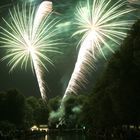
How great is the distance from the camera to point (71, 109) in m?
175

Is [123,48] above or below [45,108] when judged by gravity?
below

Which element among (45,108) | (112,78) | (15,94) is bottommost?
(112,78)

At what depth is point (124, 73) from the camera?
177ft

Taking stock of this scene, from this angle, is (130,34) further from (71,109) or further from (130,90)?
(71,109)

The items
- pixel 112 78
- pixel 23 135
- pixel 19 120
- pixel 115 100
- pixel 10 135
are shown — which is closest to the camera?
pixel 115 100

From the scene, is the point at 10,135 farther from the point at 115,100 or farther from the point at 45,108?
the point at 45,108

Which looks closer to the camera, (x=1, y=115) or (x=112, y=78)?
(x=112, y=78)

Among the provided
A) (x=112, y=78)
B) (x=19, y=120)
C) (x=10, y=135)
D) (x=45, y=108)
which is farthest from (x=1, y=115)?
(x=45, y=108)

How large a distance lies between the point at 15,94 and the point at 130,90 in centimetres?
5551

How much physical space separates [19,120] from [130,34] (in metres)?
49.9

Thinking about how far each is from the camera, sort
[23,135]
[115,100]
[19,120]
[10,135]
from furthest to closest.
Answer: [19,120]
[23,135]
[10,135]
[115,100]

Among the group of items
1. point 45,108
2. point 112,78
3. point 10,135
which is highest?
point 45,108

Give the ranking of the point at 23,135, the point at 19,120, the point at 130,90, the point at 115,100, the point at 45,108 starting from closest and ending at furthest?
1. the point at 130,90
2. the point at 115,100
3. the point at 23,135
4. the point at 19,120
5. the point at 45,108

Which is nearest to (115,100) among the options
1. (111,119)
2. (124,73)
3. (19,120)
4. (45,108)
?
(124,73)
